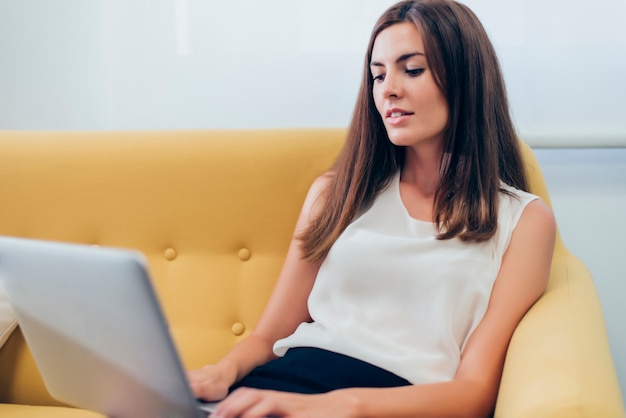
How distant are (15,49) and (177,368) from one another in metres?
1.51

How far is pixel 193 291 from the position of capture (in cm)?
161

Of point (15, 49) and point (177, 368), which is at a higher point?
point (15, 49)

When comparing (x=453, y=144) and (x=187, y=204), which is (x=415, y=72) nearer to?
(x=453, y=144)

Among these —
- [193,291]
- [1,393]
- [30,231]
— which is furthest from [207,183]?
[1,393]

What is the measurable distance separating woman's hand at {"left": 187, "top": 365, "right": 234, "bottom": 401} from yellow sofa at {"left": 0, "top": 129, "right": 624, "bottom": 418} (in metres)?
0.35

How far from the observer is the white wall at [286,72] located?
1.77m

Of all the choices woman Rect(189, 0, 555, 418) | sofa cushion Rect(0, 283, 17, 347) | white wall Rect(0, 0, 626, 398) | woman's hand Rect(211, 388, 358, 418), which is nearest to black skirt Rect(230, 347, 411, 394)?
woman Rect(189, 0, 555, 418)

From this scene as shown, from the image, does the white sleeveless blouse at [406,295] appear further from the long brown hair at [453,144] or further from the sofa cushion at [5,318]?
the sofa cushion at [5,318]

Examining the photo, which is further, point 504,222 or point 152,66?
point 152,66

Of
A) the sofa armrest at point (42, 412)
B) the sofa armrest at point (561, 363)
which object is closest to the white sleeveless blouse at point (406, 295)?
the sofa armrest at point (561, 363)

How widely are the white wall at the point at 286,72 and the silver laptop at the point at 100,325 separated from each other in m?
1.06

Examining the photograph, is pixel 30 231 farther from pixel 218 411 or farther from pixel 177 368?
pixel 177 368

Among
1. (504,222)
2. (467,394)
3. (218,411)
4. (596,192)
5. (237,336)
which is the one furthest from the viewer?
(596,192)

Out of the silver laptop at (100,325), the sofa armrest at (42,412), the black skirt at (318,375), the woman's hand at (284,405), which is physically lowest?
the sofa armrest at (42,412)
